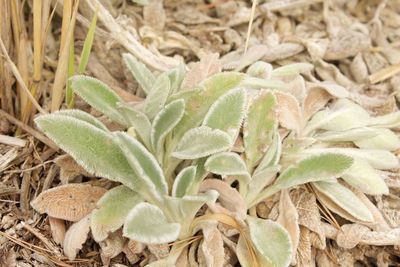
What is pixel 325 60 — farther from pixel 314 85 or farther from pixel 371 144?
pixel 371 144

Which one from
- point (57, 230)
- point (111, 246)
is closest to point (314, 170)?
point (111, 246)

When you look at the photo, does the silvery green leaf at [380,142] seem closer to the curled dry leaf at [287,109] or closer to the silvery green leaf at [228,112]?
the curled dry leaf at [287,109]

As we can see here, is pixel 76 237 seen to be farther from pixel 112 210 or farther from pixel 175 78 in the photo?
pixel 175 78

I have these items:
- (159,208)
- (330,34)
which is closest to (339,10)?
(330,34)

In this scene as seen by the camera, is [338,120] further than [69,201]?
Yes

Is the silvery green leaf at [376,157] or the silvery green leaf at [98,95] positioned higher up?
the silvery green leaf at [98,95]

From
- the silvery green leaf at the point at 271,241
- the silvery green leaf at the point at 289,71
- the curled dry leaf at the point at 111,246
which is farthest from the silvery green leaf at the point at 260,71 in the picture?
the curled dry leaf at the point at 111,246
